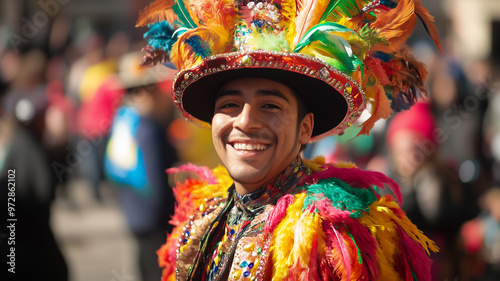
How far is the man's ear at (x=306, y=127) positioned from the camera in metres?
2.44

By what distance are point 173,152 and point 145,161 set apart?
0.29 metres

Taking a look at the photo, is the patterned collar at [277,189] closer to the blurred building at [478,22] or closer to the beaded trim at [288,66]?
the beaded trim at [288,66]

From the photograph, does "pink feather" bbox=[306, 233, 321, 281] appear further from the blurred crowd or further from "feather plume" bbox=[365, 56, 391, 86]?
the blurred crowd

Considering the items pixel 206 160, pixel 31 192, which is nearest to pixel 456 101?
pixel 206 160

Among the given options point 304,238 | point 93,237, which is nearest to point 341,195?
point 304,238

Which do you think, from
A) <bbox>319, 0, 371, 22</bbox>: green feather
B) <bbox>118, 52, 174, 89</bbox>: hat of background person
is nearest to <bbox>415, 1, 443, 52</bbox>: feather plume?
<bbox>319, 0, 371, 22</bbox>: green feather

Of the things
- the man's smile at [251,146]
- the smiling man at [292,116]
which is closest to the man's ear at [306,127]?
the smiling man at [292,116]

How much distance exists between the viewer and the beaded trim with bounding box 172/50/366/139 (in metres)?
2.15

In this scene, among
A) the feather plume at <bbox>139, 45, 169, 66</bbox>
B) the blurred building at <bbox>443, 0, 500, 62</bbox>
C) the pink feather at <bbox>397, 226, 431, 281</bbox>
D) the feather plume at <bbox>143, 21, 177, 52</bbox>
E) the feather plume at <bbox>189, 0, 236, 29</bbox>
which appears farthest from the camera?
the blurred building at <bbox>443, 0, 500, 62</bbox>

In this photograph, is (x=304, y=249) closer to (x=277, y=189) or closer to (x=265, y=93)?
(x=277, y=189)

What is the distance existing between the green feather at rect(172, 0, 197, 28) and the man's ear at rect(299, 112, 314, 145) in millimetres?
655

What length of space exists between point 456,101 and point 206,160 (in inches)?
109

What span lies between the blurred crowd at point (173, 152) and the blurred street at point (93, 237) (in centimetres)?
52

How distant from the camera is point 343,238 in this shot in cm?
204
